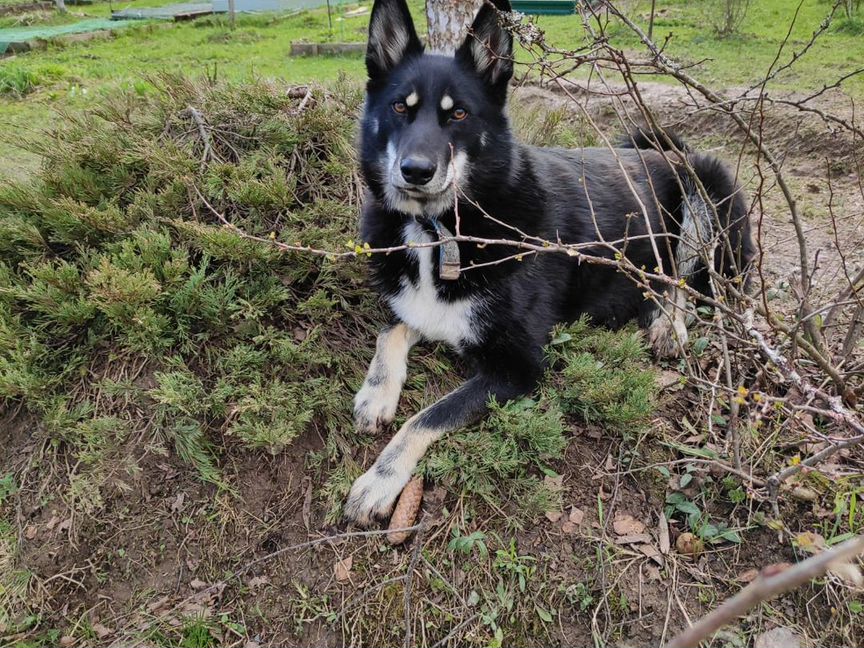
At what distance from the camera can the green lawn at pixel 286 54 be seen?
23.8ft

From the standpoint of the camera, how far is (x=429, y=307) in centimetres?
309

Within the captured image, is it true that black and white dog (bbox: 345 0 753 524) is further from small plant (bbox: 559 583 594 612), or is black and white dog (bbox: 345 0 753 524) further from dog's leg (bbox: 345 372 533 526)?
small plant (bbox: 559 583 594 612)

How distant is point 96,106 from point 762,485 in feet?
16.4

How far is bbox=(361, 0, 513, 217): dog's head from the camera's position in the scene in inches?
113

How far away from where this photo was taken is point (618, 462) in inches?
112

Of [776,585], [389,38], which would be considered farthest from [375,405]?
[776,585]

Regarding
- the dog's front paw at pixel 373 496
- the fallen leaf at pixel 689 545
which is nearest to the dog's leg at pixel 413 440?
the dog's front paw at pixel 373 496

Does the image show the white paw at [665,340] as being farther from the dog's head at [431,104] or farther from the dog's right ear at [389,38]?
the dog's right ear at [389,38]

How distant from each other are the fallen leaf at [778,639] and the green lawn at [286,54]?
3217mm

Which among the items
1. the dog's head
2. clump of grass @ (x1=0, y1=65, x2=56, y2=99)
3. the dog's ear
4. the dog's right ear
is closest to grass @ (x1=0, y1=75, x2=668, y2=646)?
the dog's head

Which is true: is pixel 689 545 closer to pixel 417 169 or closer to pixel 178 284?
pixel 417 169

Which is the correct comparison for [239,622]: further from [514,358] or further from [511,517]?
[514,358]

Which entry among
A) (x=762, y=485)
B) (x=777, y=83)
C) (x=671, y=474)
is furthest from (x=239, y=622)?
(x=777, y=83)

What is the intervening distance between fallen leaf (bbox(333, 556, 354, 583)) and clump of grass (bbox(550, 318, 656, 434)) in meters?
1.35
